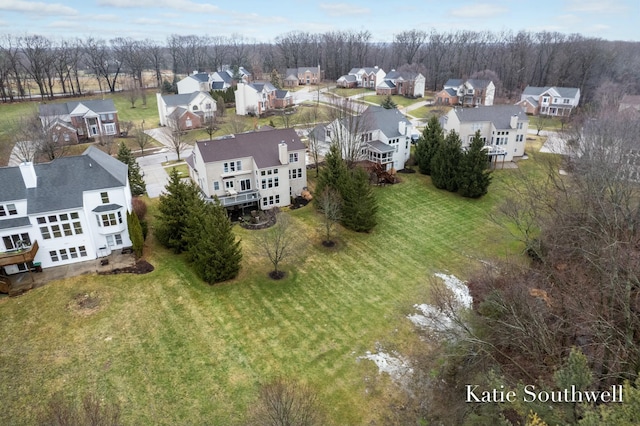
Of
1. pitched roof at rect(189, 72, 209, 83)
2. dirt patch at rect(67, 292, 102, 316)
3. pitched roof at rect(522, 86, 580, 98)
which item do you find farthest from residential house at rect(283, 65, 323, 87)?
dirt patch at rect(67, 292, 102, 316)

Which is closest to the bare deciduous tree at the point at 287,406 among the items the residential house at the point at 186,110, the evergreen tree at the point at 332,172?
the evergreen tree at the point at 332,172

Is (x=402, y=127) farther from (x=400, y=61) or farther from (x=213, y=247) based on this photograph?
(x=400, y=61)

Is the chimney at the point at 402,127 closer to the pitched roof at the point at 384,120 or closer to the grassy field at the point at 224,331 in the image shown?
the pitched roof at the point at 384,120

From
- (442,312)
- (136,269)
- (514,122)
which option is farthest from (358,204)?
(514,122)

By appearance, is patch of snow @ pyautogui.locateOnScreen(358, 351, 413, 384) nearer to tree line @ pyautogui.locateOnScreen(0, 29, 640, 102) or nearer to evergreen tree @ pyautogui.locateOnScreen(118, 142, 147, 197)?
evergreen tree @ pyautogui.locateOnScreen(118, 142, 147, 197)

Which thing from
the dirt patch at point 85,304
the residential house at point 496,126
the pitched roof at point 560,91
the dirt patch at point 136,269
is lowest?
the dirt patch at point 85,304

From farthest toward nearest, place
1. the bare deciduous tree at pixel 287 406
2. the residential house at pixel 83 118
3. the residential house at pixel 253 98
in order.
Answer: the residential house at pixel 253 98
the residential house at pixel 83 118
the bare deciduous tree at pixel 287 406
